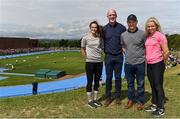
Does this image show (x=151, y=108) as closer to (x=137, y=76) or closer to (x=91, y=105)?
→ (x=137, y=76)

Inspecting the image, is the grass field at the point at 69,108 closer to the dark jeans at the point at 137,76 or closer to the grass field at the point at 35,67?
the dark jeans at the point at 137,76

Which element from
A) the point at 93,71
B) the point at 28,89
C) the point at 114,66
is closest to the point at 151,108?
the point at 114,66

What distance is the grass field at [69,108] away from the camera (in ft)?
23.9

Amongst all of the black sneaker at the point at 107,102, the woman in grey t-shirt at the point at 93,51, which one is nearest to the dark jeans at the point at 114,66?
the woman in grey t-shirt at the point at 93,51

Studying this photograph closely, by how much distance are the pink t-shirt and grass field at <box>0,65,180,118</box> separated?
119 cm

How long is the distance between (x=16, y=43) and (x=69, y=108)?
88935 millimetres

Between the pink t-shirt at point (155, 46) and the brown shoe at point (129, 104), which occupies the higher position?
the pink t-shirt at point (155, 46)

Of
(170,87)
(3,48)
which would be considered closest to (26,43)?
(3,48)

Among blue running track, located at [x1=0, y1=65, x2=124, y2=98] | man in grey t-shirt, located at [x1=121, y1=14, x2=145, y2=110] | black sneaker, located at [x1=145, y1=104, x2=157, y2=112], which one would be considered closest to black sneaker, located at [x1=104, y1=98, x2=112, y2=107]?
man in grey t-shirt, located at [x1=121, y1=14, x2=145, y2=110]

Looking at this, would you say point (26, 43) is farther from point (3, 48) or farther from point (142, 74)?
point (142, 74)

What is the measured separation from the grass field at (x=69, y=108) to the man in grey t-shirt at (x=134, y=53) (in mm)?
572

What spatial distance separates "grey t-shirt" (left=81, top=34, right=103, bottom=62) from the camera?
24.4ft

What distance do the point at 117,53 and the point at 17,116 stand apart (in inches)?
103

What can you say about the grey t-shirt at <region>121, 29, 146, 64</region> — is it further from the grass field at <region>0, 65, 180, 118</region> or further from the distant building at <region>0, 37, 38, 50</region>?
the distant building at <region>0, 37, 38, 50</region>
